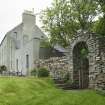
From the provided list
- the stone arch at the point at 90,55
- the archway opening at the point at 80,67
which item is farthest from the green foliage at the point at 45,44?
the stone arch at the point at 90,55

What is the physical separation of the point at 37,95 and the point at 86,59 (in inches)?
294

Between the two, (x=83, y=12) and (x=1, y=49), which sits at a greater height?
(x=83, y=12)

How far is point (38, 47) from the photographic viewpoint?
40375 millimetres

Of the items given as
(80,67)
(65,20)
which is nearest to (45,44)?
(65,20)

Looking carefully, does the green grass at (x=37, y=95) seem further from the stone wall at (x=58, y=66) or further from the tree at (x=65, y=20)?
the tree at (x=65, y=20)

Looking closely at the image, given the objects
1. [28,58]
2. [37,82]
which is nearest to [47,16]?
[28,58]

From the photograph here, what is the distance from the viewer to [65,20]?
40469mm

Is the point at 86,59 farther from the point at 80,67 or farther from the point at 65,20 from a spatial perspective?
the point at 65,20

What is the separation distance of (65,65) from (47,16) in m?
12.0

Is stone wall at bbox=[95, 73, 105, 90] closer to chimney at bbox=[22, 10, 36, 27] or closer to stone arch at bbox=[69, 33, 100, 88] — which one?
stone arch at bbox=[69, 33, 100, 88]

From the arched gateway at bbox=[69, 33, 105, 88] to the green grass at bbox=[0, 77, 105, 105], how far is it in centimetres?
269

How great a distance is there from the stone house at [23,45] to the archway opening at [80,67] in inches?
465

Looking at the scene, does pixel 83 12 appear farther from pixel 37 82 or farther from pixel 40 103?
pixel 40 103

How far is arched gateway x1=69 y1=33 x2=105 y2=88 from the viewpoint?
81.8 ft
